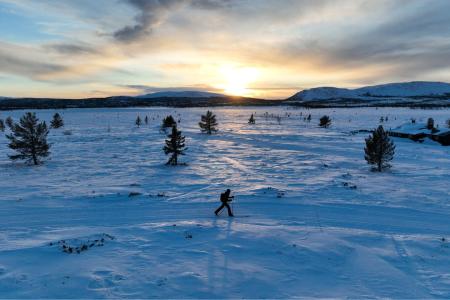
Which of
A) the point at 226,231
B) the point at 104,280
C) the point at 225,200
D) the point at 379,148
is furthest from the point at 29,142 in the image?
the point at 379,148

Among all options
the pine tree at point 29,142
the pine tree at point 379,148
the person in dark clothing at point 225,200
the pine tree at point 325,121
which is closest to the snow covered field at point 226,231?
the person in dark clothing at point 225,200

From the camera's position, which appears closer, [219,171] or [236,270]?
[236,270]

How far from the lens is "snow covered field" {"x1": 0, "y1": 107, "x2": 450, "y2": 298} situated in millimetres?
8148

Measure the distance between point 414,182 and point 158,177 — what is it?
1466 cm

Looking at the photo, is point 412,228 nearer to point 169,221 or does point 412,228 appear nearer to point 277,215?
point 277,215

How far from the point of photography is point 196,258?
9555 millimetres

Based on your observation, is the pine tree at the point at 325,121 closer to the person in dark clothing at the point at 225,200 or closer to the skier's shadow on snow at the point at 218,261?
the person in dark clothing at the point at 225,200

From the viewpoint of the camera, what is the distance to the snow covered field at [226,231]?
8.15 meters

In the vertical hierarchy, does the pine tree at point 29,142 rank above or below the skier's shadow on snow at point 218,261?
above

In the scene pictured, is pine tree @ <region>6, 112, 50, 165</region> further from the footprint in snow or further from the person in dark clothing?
the footprint in snow

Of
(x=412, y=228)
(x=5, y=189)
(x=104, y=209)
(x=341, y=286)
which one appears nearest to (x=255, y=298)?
(x=341, y=286)

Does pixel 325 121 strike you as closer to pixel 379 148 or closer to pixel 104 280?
pixel 379 148

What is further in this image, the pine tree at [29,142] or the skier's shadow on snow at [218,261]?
the pine tree at [29,142]

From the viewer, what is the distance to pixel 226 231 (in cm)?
1163
